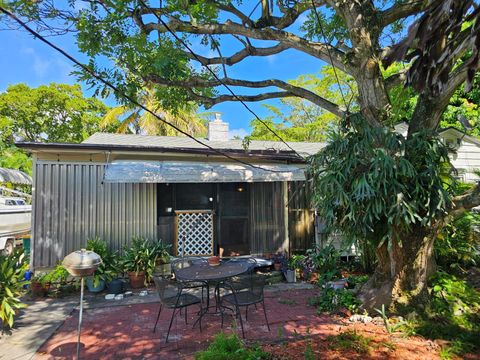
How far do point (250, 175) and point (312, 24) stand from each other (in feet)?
15.0

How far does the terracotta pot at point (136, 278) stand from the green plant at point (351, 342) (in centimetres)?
544

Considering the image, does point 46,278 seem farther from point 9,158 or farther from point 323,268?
point 9,158

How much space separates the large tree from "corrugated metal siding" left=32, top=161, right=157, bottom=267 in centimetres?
309

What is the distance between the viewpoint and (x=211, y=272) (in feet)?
19.9

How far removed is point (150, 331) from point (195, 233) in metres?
4.24

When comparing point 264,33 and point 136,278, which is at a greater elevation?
point 264,33

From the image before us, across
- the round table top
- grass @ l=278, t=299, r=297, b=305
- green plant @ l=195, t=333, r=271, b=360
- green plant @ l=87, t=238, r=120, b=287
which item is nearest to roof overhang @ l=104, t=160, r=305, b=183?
green plant @ l=87, t=238, r=120, b=287

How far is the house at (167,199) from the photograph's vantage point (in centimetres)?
865

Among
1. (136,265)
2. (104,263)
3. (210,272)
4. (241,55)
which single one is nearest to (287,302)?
(210,272)

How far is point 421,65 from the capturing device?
414 centimetres

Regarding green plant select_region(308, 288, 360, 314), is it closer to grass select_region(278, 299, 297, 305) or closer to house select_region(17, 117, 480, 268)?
grass select_region(278, 299, 297, 305)

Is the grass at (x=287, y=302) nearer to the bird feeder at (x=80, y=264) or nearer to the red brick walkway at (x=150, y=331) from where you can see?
the red brick walkway at (x=150, y=331)

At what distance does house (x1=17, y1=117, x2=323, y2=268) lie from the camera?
28.4 feet

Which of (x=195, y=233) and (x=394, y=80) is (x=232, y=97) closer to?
(x=394, y=80)
